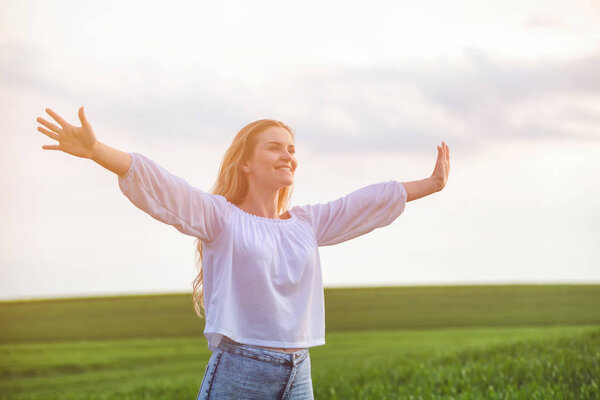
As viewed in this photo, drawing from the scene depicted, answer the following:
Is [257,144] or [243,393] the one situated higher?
[257,144]

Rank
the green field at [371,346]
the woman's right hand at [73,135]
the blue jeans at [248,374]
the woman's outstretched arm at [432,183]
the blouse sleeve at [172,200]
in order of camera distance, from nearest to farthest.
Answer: the woman's right hand at [73,135] → the blouse sleeve at [172,200] → the blue jeans at [248,374] → the woman's outstretched arm at [432,183] → the green field at [371,346]

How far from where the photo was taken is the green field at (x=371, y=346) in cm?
1005

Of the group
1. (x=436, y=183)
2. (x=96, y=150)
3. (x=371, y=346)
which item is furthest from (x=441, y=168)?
(x=371, y=346)

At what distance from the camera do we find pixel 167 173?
4262mm

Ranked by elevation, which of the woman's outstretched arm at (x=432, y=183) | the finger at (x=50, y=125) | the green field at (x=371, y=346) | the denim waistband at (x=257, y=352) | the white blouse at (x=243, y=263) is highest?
the finger at (x=50, y=125)

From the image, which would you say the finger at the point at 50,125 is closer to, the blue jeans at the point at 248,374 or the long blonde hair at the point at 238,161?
the long blonde hair at the point at 238,161

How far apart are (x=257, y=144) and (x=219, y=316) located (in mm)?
1230

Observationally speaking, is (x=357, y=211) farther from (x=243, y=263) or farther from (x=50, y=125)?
(x=50, y=125)

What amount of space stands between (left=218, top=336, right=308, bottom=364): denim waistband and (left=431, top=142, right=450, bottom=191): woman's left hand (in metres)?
1.88

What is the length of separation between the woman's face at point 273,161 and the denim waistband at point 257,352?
1096 mm

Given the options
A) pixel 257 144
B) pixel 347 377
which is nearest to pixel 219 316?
pixel 257 144

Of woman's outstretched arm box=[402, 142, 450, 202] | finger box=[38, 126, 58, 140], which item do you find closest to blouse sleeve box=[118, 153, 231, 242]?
finger box=[38, 126, 58, 140]

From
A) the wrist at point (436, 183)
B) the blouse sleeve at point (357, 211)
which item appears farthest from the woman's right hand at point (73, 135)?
the wrist at point (436, 183)

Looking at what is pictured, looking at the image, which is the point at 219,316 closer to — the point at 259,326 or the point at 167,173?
the point at 259,326
